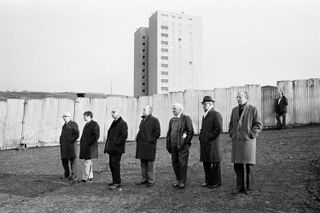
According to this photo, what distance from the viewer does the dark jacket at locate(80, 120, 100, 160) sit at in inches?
332

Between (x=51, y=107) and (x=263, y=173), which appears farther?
(x=51, y=107)

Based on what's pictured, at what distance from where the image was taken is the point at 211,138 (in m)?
7.05

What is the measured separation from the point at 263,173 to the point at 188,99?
9474 mm

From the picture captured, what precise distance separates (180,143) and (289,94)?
36.7 feet

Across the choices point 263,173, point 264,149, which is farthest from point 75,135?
point 264,149

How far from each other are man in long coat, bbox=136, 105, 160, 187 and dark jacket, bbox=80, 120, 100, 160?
1342mm

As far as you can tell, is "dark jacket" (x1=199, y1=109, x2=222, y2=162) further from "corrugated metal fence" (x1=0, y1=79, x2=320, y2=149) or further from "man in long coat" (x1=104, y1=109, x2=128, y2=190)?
"corrugated metal fence" (x1=0, y1=79, x2=320, y2=149)

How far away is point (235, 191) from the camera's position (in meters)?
6.42

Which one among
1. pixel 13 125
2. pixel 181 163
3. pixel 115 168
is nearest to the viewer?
pixel 181 163

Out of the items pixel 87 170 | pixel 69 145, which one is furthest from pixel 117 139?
pixel 69 145

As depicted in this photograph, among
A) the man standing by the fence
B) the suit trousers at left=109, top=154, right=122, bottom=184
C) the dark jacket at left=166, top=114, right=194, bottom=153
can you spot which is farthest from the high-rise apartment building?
the dark jacket at left=166, top=114, right=194, bottom=153

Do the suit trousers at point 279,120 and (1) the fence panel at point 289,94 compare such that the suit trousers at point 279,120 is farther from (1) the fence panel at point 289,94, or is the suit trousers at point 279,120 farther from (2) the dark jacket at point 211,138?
(2) the dark jacket at point 211,138

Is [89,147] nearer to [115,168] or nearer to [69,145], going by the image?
[69,145]

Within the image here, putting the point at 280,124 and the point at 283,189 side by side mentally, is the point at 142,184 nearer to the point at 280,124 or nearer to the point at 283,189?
the point at 283,189
